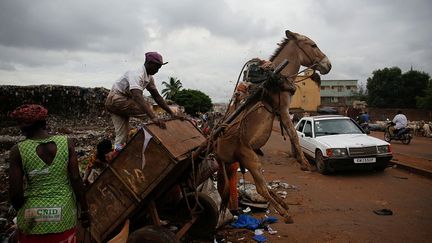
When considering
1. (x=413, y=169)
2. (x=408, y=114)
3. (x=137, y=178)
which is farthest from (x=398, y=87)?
(x=137, y=178)

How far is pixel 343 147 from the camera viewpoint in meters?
8.95

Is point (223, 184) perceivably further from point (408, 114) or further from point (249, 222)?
point (408, 114)

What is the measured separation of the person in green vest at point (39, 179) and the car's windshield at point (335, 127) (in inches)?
347

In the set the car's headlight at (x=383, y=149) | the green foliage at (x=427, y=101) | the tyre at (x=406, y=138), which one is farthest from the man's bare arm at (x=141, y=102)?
the green foliage at (x=427, y=101)

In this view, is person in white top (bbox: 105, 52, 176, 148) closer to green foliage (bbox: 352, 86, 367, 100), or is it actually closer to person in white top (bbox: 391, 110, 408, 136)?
person in white top (bbox: 391, 110, 408, 136)

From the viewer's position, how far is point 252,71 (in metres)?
4.40

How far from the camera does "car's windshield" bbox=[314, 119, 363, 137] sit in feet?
34.0

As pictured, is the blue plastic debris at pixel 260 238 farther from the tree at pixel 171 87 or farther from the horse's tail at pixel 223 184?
the tree at pixel 171 87

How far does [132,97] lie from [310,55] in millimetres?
2639

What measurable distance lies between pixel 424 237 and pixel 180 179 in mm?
3875

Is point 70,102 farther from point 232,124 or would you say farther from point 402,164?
point 402,164

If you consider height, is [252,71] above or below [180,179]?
above

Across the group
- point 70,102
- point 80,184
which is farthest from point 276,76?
point 70,102

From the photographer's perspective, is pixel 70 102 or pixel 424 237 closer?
pixel 424 237
